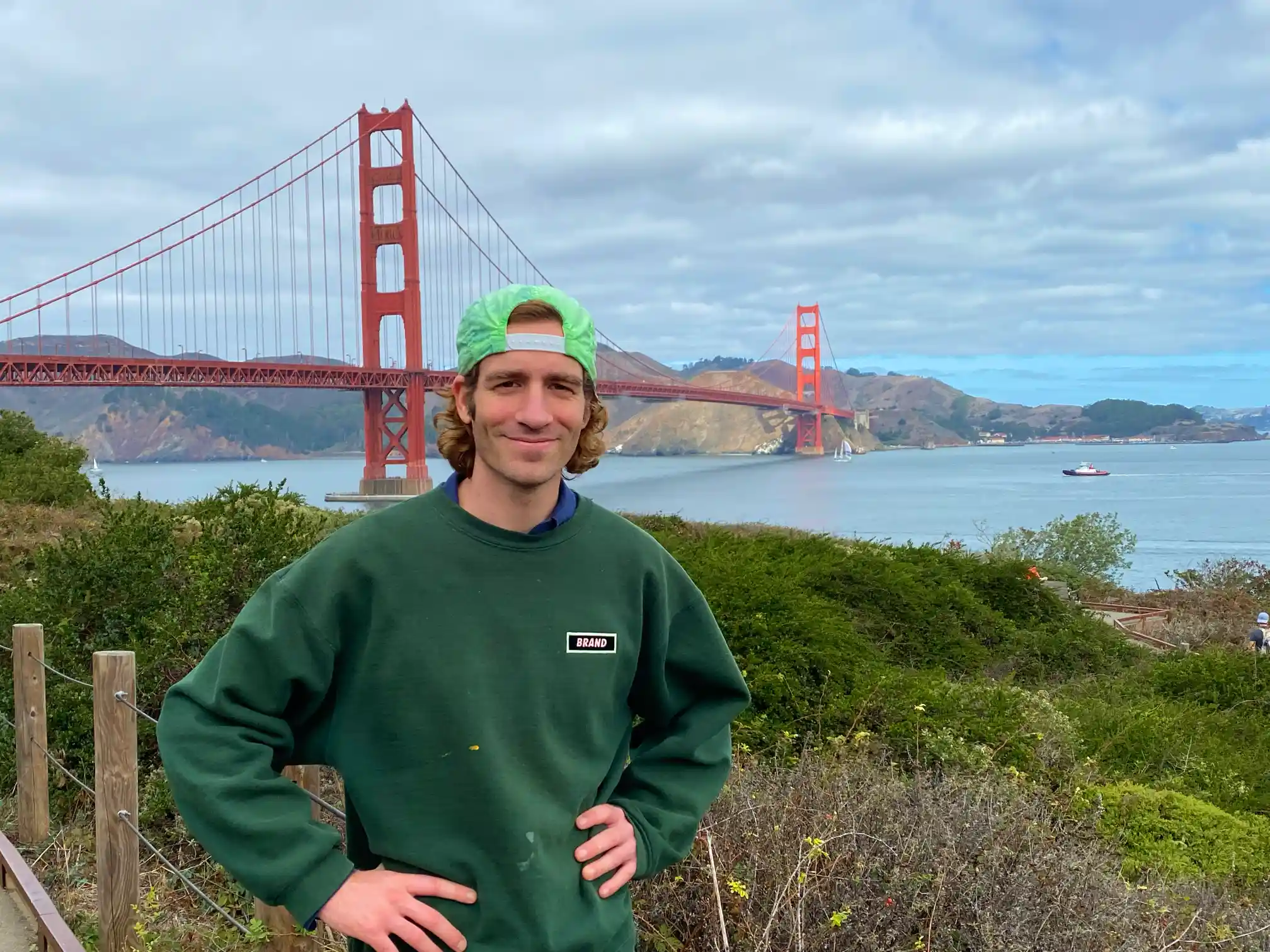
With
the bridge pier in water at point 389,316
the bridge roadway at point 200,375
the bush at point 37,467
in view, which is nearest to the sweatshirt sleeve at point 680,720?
the bush at point 37,467

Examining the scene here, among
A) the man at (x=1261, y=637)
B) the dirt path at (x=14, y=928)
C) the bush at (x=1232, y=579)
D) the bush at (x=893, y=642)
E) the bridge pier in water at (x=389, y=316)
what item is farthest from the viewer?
the bridge pier in water at (x=389, y=316)

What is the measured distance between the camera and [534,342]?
1643mm

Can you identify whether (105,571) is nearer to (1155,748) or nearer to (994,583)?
(1155,748)

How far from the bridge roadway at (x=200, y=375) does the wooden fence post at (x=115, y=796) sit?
16908mm

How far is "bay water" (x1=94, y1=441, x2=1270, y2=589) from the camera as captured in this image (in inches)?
1512

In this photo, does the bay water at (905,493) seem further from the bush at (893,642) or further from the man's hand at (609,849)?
the man's hand at (609,849)

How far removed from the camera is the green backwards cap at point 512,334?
164 centimetres

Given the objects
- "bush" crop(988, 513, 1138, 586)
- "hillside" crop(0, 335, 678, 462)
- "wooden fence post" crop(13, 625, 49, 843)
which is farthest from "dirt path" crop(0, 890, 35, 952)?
"hillside" crop(0, 335, 678, 462)

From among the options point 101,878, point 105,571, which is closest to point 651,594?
point 101,878

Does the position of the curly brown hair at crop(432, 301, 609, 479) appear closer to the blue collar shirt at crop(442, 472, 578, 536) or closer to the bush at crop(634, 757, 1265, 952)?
the blue collar shirt at crop(442, 472, 578, 536)

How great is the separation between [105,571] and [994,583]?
902 centimetres

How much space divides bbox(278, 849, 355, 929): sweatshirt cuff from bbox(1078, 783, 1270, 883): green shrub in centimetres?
401

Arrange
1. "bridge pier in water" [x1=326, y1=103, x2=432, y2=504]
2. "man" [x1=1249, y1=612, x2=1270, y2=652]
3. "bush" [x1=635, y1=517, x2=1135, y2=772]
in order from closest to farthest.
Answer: "bush" [x1=635, y1=517, x2=1135, y2=772] < "man" [x1=1249, y1=612, x2=1270, y2=652] < "bridge pier in water" [x1=326, y1=103, x2=432, y2=504]

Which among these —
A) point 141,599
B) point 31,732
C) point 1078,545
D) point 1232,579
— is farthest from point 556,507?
point 1078,545
